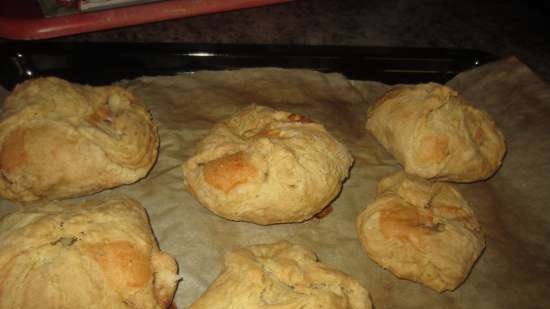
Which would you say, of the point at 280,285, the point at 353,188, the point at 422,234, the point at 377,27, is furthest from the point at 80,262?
the point at 377,27

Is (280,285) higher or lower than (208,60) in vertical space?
lower

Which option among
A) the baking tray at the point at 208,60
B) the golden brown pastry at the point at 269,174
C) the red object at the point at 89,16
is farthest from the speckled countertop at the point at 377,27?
the golden brown pastry at the point at 269,174

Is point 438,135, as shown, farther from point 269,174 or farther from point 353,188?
point 269,174

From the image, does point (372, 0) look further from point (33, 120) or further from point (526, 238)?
point (33, 120)

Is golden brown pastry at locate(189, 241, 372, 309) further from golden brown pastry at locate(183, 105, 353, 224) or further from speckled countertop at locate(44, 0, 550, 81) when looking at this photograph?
speckled countertop at locate(44, 0, 550, 81)

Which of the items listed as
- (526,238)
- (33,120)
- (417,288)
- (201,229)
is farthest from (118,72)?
(526,238)

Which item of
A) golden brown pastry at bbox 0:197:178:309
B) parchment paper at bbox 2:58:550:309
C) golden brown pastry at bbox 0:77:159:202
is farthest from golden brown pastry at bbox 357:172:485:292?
golden brown pastry at bbox 0:77:159:202

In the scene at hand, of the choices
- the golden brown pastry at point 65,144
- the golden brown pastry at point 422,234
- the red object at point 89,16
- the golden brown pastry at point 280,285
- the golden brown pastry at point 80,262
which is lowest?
the golden brown pastry at point 422,234

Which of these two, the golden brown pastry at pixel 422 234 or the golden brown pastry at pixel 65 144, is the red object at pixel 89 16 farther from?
the golden brown pastry at pixel 422 234

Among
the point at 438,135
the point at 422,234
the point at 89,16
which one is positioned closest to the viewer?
the point at 422,234
